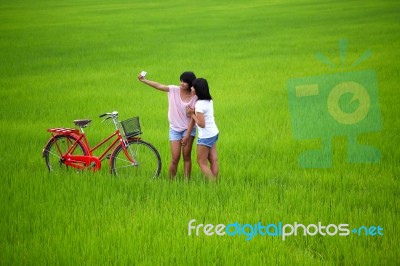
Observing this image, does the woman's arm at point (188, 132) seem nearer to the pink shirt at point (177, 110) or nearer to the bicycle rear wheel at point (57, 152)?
the pink shirt at point (177, 110)

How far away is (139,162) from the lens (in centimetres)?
562

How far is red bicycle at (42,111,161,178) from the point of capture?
5.11 metres

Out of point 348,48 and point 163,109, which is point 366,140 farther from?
point 348,48

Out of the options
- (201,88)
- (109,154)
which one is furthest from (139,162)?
(201,88)

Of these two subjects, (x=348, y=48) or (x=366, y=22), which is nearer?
(x=348, y=48)

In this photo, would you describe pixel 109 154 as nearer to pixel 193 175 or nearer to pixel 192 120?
pixel 193 175

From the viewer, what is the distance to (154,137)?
23.1 ft

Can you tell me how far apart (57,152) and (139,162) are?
Answer: 0.90 m

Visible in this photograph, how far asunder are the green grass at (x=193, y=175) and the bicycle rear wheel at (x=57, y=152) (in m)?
0.16

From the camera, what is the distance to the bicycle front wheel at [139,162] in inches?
203

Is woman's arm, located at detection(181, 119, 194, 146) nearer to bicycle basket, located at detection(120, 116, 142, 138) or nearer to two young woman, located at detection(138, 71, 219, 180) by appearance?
two young woman, located at detection(138, 71, 219, 180)

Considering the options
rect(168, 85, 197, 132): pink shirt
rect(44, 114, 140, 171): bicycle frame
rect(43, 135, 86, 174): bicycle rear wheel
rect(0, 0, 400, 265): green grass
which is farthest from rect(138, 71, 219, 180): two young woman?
rect(43, 135, 86, 174): bicycle rear wheel

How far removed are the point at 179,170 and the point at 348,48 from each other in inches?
417

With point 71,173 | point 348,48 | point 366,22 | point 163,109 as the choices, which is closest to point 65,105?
point 163,109
